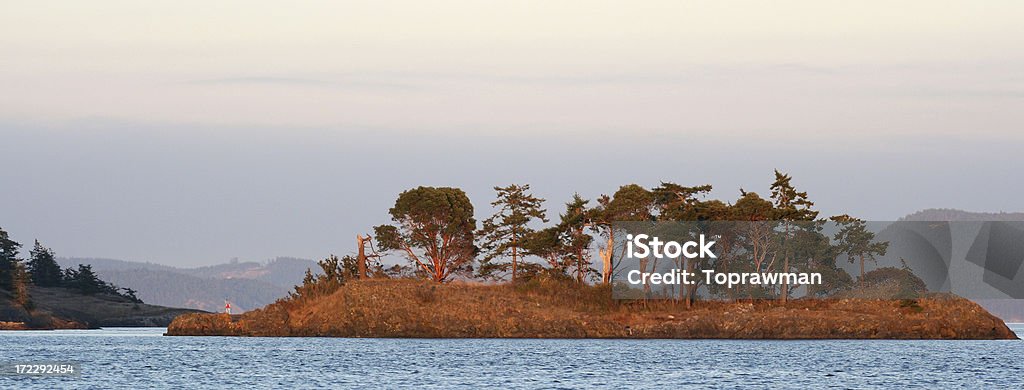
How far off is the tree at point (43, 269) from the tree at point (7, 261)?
8860 mm

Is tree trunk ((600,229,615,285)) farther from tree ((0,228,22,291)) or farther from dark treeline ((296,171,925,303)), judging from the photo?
tree ((0,228,22,291))

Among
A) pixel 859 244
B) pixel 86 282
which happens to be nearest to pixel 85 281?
pixel 86 282

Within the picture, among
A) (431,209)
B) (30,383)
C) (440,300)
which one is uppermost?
(431,209)

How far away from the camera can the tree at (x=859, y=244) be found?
316ft

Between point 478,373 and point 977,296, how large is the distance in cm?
4538

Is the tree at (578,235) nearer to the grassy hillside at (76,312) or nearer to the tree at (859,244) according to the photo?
the tree at (859,244)

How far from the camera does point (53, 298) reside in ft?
525

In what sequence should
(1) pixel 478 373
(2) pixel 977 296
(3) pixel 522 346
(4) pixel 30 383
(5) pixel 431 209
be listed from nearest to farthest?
(4) pixel 30 383 < (1) pixel 478 373 < (3) pixel 522 346 < (2) pixel 977 296 < (5) pixel 431 209

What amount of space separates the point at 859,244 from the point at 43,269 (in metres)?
101

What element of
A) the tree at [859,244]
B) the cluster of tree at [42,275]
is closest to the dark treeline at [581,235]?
the tree at [859,244]

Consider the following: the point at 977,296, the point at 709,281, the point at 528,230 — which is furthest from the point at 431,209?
the point at 977,296

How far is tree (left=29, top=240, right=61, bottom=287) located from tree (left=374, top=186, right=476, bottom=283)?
2573 inches

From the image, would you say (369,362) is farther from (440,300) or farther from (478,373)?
(440,300)

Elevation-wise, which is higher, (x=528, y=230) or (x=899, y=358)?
(x=528, y=230)
